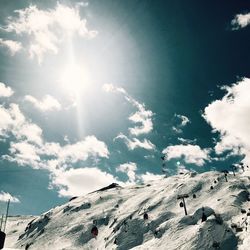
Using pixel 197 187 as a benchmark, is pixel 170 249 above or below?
below

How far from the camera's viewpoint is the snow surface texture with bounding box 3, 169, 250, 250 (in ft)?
205

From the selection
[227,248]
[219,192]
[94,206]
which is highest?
[94,206]

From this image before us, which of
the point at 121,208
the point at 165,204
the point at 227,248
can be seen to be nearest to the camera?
the point at 227,248

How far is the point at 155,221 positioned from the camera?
88938mm

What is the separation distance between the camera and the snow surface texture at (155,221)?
62541mm

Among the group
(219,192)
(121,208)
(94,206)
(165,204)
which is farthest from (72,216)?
(219,192)

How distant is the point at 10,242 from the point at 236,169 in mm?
89382

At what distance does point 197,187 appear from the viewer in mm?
108750

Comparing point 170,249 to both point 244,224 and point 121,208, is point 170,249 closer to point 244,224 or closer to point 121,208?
point 244,224

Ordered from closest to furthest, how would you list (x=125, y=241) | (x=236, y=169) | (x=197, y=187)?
(x=125, y=241) → (x=197, y=187) → (x=236, y=169)

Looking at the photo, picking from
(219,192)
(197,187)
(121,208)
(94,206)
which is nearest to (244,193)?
(219,192)

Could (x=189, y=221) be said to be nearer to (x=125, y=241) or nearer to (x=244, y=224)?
→ (x=244, y=224)

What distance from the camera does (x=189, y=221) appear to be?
6988cm

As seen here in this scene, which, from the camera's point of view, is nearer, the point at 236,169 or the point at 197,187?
the point at 197,187
